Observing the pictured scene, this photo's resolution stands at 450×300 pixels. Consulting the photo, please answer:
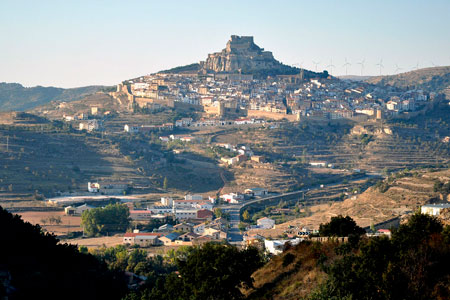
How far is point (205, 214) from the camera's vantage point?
4409 cm

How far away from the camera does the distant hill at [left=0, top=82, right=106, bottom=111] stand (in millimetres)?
119387

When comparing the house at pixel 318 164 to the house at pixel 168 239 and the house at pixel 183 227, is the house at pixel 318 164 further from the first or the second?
the house at pixel 168 239

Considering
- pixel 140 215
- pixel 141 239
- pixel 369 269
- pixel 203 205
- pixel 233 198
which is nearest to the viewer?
pixel 369 269

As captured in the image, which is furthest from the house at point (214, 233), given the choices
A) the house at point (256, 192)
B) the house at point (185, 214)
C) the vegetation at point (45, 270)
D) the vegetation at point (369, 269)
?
the vegetation at point (369, 269)

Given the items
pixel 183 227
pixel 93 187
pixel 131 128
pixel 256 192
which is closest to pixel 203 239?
pixel 183 227

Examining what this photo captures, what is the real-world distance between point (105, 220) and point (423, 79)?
291ft

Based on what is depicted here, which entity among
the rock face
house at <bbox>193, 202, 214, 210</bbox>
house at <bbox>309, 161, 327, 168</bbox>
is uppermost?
the rock face

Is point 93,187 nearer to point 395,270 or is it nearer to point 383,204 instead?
point 383,204

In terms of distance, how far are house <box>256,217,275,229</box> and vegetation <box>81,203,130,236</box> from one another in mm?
6776

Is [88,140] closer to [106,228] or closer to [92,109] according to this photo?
[92,109]

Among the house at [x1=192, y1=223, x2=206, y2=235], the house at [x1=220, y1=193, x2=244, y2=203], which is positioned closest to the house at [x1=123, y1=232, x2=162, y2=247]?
the house at [x1=192, y1=223, x2=206, y2=235]

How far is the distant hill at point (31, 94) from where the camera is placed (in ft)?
392

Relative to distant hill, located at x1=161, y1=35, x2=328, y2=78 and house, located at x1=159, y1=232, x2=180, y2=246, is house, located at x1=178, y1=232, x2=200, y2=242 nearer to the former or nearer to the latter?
house, located at x1=159, y1=232, x2=180, y2=246

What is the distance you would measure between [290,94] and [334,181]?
30.2 meters
